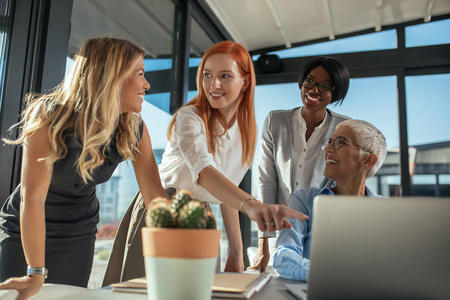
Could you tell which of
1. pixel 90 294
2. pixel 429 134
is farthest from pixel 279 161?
pixel 429 134

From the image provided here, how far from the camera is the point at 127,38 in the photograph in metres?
2.63

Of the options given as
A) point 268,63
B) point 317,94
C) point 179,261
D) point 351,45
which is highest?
point 351,45

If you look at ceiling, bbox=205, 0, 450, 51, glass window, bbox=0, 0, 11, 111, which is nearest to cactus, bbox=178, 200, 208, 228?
glass window, bbox=0, 0, 11, 111

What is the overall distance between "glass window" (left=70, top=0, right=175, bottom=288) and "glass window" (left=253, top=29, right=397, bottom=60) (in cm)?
173

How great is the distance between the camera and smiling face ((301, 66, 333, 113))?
6.97 feet

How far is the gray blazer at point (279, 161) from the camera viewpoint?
6.88 ft

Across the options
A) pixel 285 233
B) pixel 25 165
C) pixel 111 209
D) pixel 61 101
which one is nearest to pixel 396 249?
pixel 285 233

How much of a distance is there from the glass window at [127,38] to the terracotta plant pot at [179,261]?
1326mm

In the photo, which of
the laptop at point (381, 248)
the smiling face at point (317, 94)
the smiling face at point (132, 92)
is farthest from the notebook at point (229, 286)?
the smiling face at point (317, 94)

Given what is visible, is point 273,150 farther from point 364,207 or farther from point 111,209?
point 364,207

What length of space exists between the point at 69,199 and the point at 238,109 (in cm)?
76

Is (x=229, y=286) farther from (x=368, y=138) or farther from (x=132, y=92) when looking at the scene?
(x=368, y=138)

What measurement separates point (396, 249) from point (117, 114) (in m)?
0.93

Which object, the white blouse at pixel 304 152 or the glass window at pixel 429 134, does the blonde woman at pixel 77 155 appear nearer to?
the white blouse at pixel 304 152
